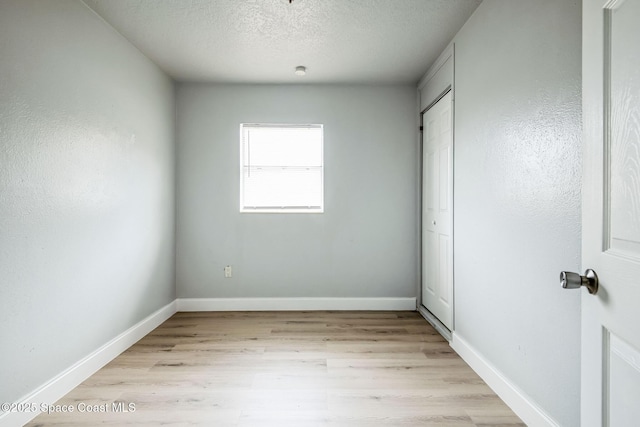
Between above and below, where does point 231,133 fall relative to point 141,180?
above

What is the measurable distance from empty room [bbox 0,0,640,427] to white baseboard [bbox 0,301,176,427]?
0.02 m

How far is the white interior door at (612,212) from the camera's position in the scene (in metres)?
0.78

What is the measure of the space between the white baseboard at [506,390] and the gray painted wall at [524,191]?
5cm

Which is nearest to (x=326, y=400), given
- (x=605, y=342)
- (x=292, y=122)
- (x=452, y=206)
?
(x=605, y=342)

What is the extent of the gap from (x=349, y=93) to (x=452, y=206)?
1.74 m

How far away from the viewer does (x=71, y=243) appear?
6.89ft

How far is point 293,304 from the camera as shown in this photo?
146 inches

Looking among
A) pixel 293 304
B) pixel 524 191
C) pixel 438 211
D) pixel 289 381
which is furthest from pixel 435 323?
pixel 524 191

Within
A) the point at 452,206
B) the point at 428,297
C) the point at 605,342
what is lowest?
the point at 428,297

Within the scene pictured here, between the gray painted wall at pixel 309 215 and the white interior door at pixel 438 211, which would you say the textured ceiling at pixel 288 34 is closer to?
the gray painted wall at pixel 309 215

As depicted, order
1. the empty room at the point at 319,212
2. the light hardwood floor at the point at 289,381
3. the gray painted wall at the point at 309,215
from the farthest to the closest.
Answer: the gray painted wall at the point at 309,215 → the light hardwood floor at the point at 289,381 → the empty room at the point at 319,212

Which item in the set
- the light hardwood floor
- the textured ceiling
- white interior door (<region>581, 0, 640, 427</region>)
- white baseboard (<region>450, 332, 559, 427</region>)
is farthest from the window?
white interior door (<region>581, 0, 640, 427</region>)

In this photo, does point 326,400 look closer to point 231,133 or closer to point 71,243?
point 71,243

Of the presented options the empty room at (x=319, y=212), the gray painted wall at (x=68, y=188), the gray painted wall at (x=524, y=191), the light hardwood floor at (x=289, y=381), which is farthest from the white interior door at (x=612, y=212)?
the gray painted wall at (x=68, y=188)
